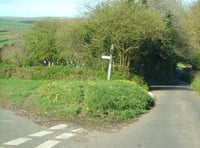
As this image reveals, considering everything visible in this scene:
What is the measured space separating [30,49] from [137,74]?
655 inches

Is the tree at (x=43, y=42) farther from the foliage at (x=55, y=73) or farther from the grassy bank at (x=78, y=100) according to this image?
the grassy bank at (x=78, y=100)

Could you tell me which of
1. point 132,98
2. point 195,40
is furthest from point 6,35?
point 132,98

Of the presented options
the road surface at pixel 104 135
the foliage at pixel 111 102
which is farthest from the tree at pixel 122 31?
the road surface at pixel 104 135

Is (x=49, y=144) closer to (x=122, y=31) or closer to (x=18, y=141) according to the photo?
(x=18, y=141)

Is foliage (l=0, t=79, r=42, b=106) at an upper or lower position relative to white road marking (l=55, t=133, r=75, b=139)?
lower

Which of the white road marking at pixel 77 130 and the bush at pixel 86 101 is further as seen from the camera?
the bush at pixel 86 101

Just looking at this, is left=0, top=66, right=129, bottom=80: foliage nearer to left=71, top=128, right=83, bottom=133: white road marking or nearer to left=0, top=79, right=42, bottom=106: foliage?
left=0, top=79, right=42, bottom=106: foliage

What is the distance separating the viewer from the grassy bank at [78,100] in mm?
18500

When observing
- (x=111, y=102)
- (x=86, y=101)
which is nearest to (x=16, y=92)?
(x=86, y=101)

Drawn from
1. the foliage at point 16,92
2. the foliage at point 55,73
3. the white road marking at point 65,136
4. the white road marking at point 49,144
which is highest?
the white road marking at point 49,144

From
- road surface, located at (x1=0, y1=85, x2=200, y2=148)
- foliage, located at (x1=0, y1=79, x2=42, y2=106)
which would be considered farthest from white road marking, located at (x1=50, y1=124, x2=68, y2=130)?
foliage, located at (x1=0, y1=79, x2=42, y2=106)

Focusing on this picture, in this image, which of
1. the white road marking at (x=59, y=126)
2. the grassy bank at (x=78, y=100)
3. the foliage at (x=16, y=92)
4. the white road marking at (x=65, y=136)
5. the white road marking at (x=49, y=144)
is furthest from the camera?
the foliage at (x=16, y=92)

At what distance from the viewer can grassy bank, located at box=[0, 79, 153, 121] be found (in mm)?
18500

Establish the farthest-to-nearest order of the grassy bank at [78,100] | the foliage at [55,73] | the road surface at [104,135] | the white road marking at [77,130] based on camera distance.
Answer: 1. the foliage at [55,73]
2. the grassy bank at [78,100]
3. the white road marking at [77,130]
4. the road surface at [104,135]
